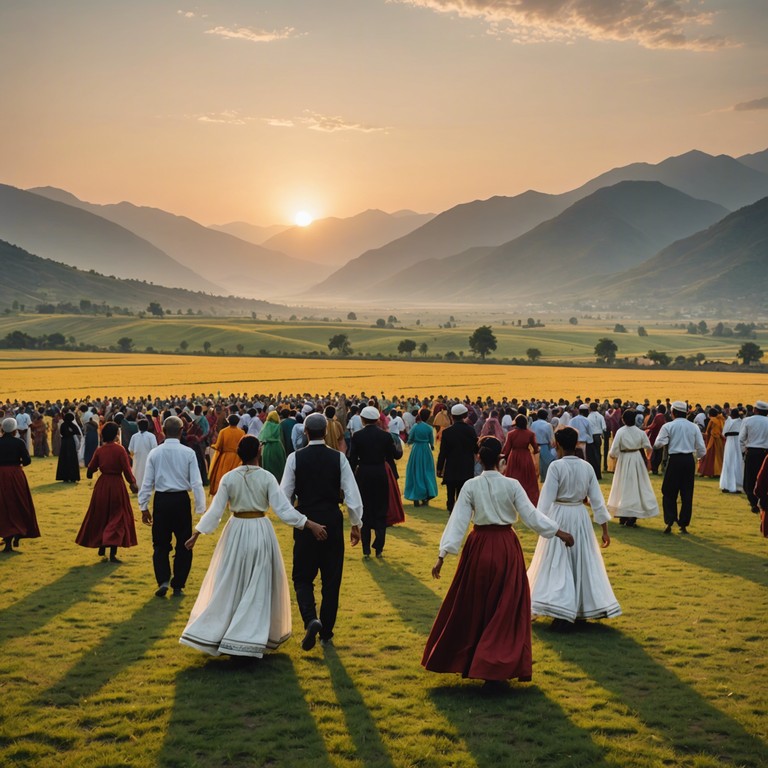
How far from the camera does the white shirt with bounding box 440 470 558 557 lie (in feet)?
25.6

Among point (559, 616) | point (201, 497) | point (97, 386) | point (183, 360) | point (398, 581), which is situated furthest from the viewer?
point (183, 360)

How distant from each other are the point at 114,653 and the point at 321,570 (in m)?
2.17

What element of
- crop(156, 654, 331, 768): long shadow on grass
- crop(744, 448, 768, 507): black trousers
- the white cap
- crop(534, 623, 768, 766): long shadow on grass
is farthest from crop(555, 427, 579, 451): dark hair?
crop(744, 448, 768, 507): black trousers

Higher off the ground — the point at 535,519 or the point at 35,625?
the point at 535,519

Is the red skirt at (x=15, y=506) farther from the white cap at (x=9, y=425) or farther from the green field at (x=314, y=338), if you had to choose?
the green field at (x=314, y=338)

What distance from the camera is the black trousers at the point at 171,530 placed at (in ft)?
34.8

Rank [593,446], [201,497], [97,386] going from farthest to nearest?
[97,386] < [593,446] < [201,497]

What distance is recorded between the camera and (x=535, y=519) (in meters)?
7.95

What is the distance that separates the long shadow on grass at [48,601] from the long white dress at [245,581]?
2516mm

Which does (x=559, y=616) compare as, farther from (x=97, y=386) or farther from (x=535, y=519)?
(x=97, y=386)

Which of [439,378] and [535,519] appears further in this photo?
[439,378]

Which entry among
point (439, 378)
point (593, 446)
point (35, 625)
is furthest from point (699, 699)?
point (439, 378)

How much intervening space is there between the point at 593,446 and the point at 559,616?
1371 centimetres

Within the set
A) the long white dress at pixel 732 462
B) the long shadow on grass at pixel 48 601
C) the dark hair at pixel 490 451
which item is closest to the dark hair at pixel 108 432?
the long shadow on grass at pixel 48 601
